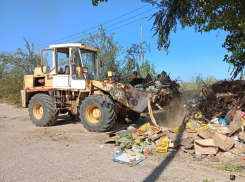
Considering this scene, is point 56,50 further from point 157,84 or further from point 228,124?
point 228,124

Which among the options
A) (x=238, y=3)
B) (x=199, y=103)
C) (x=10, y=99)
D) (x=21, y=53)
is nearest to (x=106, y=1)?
(x=238, y=3)

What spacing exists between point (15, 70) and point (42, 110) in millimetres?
9839

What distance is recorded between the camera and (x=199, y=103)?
6887 millimetres

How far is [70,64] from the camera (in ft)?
24.5

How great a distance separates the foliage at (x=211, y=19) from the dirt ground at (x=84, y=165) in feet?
9.29

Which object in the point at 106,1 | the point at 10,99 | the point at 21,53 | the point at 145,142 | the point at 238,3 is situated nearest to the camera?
the point at 106,1

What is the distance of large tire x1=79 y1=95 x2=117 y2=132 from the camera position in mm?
6750

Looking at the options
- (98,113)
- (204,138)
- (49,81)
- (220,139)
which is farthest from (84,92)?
(220,139)

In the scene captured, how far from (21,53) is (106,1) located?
14.1 m

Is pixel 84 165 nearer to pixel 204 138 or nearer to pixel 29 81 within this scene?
pixel 204 138

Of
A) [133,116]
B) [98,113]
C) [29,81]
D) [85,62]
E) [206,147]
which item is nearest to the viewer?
[206,147]

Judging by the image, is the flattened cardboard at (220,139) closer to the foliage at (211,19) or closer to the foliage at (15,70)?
the foliage at (211,19)

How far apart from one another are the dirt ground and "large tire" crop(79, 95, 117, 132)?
58 cm

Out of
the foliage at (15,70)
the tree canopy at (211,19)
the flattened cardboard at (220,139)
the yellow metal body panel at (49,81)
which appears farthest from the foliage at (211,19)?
the foliage at (15,70)
